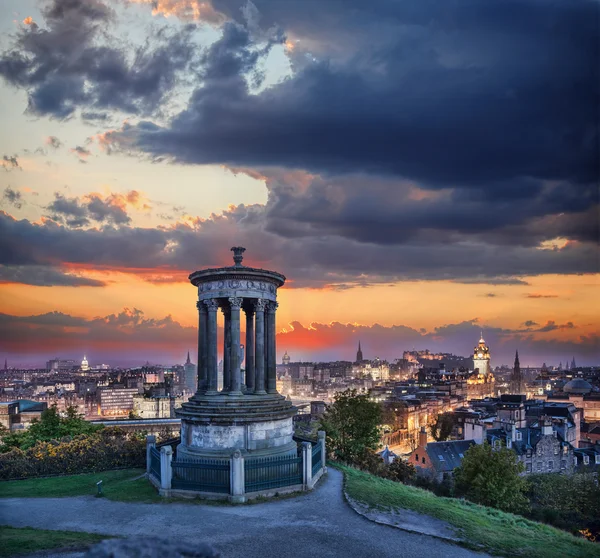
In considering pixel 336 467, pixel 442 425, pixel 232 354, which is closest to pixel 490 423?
pixel 442 425

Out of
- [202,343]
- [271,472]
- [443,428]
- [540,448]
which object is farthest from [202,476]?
[443,428]

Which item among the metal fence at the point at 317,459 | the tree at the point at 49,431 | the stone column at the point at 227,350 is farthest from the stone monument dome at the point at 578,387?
the tree at the point at 49,431

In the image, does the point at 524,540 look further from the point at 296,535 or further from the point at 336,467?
the point at 336,467

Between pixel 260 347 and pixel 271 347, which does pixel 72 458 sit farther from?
pixel 271 347

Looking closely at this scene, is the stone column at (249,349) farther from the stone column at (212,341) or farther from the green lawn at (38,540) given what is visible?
the green lawn at (38,540)

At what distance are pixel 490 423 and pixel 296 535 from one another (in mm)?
76774

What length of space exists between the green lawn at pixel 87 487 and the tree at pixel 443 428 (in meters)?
87.6

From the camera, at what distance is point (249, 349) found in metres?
32.2

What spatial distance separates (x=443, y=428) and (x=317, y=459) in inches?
3523

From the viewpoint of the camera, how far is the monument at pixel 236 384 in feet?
85.9

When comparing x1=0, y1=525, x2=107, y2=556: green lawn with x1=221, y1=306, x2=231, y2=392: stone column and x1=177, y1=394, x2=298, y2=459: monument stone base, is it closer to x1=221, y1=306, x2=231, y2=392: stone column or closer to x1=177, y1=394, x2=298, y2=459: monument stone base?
x1=177, y1=394, x2=298, y2=459: monument stone base

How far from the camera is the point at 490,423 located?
87312 millimetres

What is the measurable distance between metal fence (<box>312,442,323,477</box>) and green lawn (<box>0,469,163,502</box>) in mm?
7164

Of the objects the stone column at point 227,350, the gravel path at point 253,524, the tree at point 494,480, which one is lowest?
the tree at point 494,480
